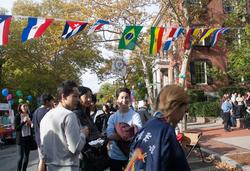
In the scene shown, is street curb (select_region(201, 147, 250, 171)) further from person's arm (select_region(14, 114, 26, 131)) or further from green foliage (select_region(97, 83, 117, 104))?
green foliage (select_region(97, 83, 117, 104))

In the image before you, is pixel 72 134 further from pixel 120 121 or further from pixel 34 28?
pixel 34 28

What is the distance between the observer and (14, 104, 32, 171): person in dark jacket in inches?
297

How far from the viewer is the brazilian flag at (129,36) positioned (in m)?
12.1

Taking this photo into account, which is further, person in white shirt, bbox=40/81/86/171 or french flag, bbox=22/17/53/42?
french flag, bbox=22/17/53/42

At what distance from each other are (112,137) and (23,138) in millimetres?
3772

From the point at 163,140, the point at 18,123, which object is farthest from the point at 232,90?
the point at 163,140

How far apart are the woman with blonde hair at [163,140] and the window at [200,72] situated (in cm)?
2928

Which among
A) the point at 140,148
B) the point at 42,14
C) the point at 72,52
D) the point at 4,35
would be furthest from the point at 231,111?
the point at 42,14

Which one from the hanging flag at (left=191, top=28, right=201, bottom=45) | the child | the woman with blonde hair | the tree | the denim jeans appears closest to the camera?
the woman with blonde hair

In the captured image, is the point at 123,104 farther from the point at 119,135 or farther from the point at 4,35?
the point at 4,35

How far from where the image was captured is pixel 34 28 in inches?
407

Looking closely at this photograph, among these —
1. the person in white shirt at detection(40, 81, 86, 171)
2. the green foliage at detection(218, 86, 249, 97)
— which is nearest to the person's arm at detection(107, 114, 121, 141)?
the person in white shirt at detection(40, 81, 86, 171)

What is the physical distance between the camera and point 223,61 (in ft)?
106

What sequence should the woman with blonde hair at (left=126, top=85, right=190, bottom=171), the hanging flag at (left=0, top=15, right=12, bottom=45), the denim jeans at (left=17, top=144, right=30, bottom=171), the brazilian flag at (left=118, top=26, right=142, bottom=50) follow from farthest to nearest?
1. the brazilian flag at (left=118, top=26, right=142, bottom=50)
2. the hanging flag at (left=0, top=15, right=12, bottom=45)
3. the denim jeans at (left=17, top=144, right=30, bottom=171)
4. the woman with blonde hair at (left=126, top=85, right=190, bottom=171)
